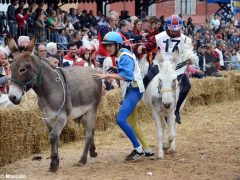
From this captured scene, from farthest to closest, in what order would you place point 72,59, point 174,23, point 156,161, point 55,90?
1. point 72,59
2. point 174,23
3. point 156,161
4. point 55,90

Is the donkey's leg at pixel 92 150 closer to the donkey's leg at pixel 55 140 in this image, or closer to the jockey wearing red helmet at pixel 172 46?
the donkey's leg at pixel 55 140

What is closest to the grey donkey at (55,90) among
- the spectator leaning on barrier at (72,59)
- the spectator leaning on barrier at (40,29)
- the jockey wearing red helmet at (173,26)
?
the jockey wearing red helmet at (173,26)

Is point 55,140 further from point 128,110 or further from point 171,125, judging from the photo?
point 171,125

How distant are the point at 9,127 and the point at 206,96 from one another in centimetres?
1027

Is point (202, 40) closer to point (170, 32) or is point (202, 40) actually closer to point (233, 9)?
point (233, 9)

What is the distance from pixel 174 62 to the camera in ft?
35.1

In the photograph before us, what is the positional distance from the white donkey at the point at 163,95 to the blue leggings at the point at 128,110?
1.46 feet

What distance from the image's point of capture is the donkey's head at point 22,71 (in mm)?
9000

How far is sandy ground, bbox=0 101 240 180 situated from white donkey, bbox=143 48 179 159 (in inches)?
20.0

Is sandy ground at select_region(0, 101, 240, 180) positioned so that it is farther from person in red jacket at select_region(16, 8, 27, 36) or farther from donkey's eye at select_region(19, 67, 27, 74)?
person in red jacket at select_region(16, 8, 27, 36)

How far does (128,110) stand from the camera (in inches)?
396

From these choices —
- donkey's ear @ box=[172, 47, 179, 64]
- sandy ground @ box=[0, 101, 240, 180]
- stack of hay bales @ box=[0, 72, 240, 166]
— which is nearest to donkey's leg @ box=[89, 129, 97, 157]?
sandy ground @ box=[0, 101, 240, 180]

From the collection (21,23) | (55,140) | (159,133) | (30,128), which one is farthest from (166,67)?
(21,23)

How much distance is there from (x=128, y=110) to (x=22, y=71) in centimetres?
204
